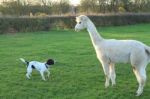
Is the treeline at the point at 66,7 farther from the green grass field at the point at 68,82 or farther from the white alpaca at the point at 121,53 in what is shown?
the white alpaca at the point at 121,53

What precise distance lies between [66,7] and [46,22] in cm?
1501

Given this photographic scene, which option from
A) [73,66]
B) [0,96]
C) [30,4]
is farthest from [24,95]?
[30,4]

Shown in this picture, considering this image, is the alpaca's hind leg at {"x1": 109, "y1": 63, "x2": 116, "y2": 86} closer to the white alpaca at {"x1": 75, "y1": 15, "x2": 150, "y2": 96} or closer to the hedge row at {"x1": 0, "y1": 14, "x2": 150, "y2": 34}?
the white alpaca at {"x1": 75, "y1": 15, "x2": 150, "y2": 96}

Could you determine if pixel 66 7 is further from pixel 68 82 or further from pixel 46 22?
pixel 68 82

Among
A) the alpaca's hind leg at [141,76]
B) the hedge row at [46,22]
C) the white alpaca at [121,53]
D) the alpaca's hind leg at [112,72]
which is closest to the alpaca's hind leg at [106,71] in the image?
the white alpaca at [121,53]

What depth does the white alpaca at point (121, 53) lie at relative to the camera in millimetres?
9945

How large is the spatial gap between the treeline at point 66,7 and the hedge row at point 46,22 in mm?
6583

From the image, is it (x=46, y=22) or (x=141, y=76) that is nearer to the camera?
(x=141, y=76)

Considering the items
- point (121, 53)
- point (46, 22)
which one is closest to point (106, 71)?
point (121, 53)

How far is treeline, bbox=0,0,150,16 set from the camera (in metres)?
49.2

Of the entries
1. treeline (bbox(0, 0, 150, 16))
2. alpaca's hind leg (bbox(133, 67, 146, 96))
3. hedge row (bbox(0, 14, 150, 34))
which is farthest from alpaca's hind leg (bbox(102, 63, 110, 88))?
treeline (bbox(0, 0, 150, 16))

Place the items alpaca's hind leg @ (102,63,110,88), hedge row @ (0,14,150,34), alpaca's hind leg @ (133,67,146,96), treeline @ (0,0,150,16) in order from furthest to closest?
Result: treeline @ (0,0,150,16), hedge row @ (0,14,150,34), alpaca's hind leg @ (102,63,110,88), alpaca's hind leg @ (133,67,146,96)

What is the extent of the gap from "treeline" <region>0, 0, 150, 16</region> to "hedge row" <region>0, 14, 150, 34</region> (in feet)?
21.6

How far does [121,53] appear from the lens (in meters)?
10.2
